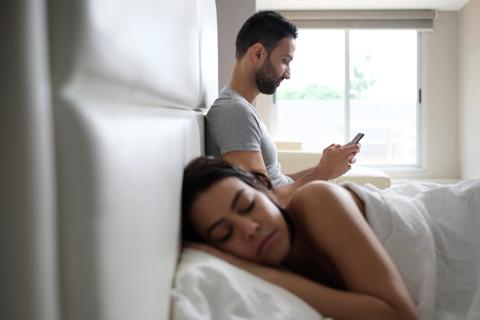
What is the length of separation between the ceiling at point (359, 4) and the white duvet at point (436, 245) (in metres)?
3.85

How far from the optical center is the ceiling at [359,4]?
4.50 m

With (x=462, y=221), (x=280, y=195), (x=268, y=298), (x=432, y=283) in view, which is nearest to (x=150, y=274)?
(x=268, y=298)

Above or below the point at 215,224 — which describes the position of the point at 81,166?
above

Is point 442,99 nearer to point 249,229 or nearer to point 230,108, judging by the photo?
point 230,108

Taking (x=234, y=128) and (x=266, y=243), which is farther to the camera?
(x=234, y=128)

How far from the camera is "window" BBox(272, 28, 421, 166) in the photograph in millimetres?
5059

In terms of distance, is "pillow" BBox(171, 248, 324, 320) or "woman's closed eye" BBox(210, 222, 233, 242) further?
"woman's closed eye" BBox(210, 222, 233, 242)

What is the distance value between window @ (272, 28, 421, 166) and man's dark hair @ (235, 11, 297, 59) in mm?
3294

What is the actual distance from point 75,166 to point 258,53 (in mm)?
1494

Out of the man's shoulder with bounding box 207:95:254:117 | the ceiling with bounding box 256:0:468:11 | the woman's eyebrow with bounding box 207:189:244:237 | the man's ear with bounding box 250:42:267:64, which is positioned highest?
the ceiling with bounding box 256:0:468:11

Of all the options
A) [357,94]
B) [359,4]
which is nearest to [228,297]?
[359,4]

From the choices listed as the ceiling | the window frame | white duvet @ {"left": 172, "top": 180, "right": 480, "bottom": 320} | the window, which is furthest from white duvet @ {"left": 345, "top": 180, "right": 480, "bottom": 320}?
the window

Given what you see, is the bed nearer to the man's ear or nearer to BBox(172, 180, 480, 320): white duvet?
BBox(172, 180, 480, 320): white duvet

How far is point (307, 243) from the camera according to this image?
840 millimetres
